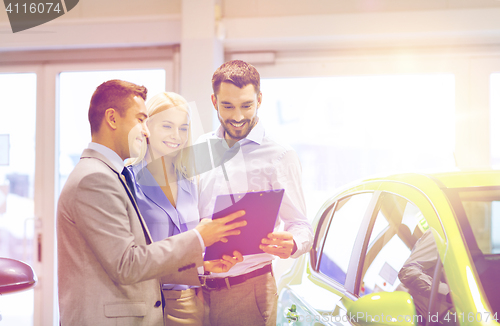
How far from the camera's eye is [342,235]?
1507mm

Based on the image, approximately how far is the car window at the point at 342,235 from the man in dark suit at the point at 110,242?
483 mm

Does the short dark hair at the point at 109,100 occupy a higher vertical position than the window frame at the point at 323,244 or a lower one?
higher

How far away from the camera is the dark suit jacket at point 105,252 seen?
1069 millimetres

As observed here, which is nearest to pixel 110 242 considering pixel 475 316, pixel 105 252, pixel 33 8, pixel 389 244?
pixel 105 252

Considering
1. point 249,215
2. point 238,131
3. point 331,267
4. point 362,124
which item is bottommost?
point 331,267

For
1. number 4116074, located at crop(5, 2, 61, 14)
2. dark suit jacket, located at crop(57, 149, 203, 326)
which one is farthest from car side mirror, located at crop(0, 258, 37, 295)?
number 4116074, located at crop(5, 2, 61, 14)

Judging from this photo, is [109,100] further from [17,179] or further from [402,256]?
[17,179]

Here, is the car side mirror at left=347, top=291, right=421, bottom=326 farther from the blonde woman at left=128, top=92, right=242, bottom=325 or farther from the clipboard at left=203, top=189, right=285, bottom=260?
the blonde woman at left=128, top=92, right=242, bottom=325

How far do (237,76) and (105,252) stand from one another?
942 mm

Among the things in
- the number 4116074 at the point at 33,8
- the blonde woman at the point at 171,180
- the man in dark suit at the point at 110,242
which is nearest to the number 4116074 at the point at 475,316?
the man in dark suit at the point at 110,242

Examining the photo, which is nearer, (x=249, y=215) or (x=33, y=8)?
(x=249, y=215)

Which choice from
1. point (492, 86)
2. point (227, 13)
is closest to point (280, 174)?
point (227, 13)

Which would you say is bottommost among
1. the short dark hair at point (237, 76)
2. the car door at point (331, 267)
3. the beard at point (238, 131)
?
the car door at point (331, 267)

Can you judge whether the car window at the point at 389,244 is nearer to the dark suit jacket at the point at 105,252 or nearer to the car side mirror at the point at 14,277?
the dark suit jacket at the point at 105,252
